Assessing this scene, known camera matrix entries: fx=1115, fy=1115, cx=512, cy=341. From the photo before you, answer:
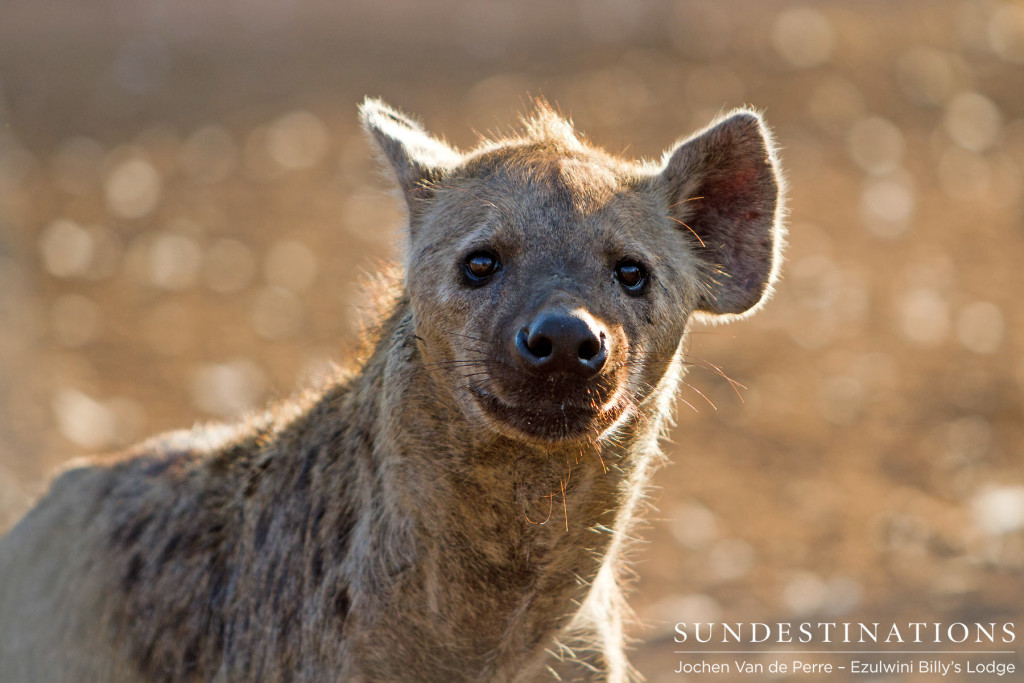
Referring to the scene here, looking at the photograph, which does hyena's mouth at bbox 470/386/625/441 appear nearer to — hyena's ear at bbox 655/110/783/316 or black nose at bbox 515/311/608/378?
black nose at bbox 515/311/608/378

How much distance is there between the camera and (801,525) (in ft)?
20.4

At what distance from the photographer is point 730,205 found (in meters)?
3.25

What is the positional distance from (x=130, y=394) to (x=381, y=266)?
4.28 metres

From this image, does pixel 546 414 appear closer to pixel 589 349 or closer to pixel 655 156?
pixel 589 349

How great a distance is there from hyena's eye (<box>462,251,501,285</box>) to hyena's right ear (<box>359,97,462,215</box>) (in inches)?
14.8

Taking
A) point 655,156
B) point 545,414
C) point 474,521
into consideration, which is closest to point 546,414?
point 545,414

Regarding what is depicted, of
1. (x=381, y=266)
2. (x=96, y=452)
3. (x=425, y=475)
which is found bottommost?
(x=425, y=475)

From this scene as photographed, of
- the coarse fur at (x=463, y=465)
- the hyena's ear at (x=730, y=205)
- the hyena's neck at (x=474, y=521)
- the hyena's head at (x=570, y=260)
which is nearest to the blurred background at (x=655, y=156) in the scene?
the hyena's head at (x=570, y=260)

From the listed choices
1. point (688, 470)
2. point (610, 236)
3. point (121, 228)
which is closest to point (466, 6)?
point (121, 228)

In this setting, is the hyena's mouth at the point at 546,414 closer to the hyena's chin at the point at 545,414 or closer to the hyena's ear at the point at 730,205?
the hyena's chin at the point at 545,414

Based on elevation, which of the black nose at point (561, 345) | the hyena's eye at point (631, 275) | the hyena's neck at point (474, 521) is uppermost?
the hyena's eye at point (631, 275)

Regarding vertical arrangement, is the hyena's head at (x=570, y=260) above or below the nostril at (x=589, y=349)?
above

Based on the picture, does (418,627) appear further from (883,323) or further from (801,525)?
(883,323)

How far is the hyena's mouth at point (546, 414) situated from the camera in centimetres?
257
